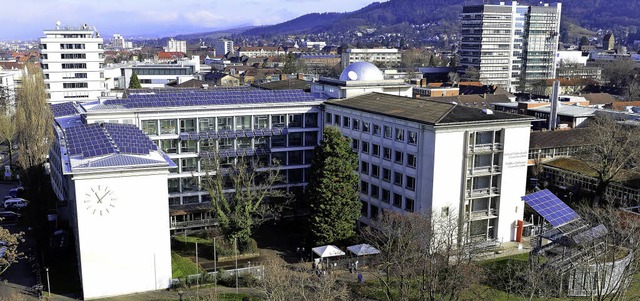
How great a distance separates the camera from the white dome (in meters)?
60.1

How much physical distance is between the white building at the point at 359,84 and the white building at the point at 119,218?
24.5 meters

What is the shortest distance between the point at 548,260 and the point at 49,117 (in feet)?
182

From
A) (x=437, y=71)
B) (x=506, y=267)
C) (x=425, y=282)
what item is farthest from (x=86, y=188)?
(x=437, y=71)

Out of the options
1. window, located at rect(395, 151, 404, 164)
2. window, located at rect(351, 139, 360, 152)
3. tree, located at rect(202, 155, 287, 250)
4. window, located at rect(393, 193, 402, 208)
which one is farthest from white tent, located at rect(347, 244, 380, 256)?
window, located at rect(351, 139, 360, 152)

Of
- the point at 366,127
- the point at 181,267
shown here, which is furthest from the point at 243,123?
the point at 181,267

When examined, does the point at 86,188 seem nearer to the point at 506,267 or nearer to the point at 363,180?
the point at 363,180

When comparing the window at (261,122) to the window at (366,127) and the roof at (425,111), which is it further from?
the window at (366,127)

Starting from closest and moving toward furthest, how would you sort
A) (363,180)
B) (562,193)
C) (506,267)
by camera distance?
(506,267) → (363,180) → (562,193)

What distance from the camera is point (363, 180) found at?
172 ft

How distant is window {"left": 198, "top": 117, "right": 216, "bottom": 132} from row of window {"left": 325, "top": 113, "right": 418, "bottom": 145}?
11807mm

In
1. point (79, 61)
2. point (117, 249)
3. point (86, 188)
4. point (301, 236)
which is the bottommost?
point (301, 236)

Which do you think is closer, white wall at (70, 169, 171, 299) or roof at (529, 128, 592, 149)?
white wall at (70, 169, 171, 299)

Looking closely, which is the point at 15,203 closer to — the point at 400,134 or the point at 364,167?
the point at 364,167

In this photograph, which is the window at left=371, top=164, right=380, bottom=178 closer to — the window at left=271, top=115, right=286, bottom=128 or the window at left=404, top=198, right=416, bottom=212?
the window at left=404, top=198, right=416, bottom=212
